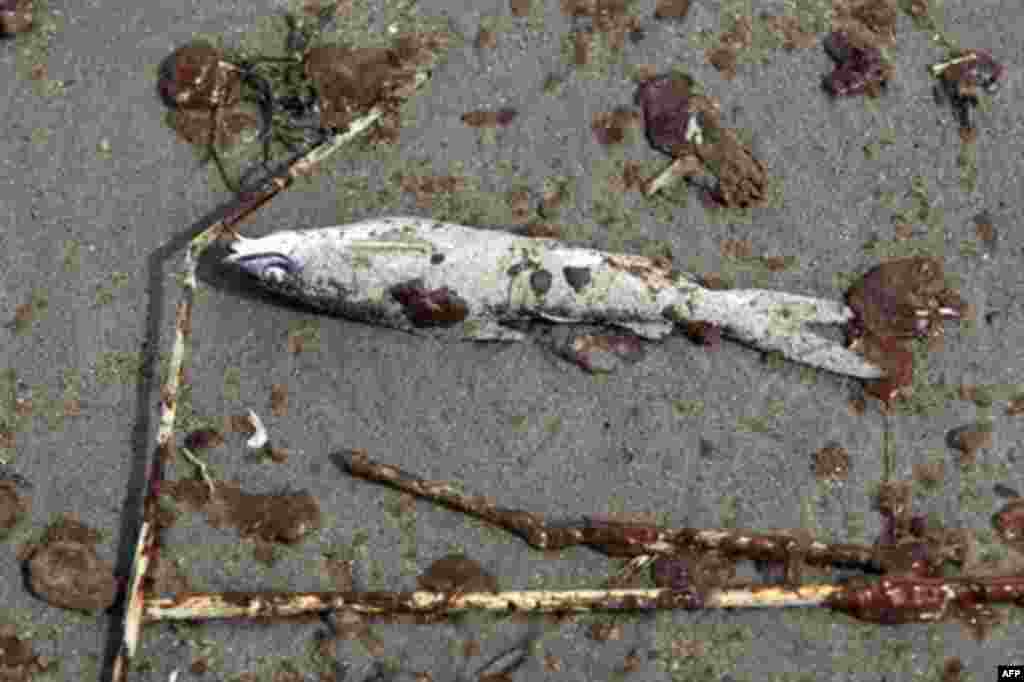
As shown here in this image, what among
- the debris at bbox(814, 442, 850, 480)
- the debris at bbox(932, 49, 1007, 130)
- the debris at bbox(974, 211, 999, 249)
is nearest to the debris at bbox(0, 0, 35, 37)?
the debris at bbox(814, 442, 850, 480)

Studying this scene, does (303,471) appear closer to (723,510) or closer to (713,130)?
(723,510)

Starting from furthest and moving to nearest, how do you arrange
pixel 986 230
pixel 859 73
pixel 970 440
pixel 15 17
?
1. pixel 15 17
2. pixel 859 73
3. pixel 986 230
4. pixel 970 440

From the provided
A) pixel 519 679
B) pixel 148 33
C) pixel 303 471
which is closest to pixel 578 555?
pixel 519 679

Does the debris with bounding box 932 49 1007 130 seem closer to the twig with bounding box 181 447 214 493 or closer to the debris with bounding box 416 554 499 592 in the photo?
the debris with bounding box 416 554 499 592

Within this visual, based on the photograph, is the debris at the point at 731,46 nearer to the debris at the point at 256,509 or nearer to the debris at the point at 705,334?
the debris at the point at 705,334

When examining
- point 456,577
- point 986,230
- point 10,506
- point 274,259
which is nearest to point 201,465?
point 10,506

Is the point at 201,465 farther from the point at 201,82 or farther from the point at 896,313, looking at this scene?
the point at 896,313

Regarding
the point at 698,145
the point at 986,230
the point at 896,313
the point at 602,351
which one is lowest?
the point at 602,351

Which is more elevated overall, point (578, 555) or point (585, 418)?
point (585, 418)
